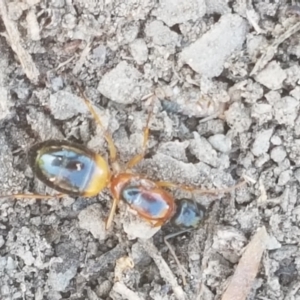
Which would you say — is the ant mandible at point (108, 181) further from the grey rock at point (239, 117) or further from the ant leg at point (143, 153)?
the grey rock at point (239, 117)

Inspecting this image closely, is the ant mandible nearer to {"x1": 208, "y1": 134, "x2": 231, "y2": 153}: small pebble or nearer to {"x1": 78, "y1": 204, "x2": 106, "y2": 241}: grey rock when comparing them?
{"x1": 78, "y1": 204, "x2": 106, "y2": 241}: grey rock

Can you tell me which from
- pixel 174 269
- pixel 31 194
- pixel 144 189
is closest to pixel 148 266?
pixel 174 269

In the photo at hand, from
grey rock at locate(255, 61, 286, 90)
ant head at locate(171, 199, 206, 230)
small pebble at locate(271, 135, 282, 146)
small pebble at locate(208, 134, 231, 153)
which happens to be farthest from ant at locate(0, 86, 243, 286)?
Result: grey rock at locate(255, 61, 286, 90)

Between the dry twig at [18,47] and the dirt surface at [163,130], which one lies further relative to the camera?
the dirt surface at [163,130]

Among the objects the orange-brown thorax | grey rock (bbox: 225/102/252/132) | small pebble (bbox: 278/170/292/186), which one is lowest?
the orange-brown thorax

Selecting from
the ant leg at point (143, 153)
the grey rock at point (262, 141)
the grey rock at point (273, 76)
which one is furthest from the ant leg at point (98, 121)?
the grey rock at point (273, 76)
